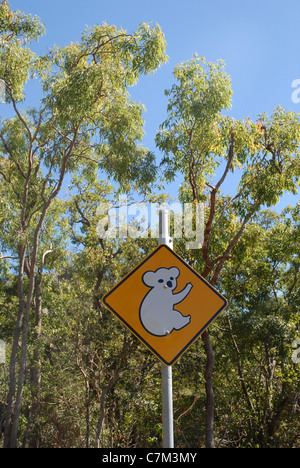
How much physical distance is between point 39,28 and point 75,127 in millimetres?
2584

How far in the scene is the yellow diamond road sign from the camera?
2.74 meters

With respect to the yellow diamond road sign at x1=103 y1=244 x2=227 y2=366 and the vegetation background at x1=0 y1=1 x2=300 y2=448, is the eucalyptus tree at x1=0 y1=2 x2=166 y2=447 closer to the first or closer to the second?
the vegetation background at x1=0 y1=1 x2=300 y2=448

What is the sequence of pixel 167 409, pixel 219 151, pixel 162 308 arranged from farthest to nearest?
pixel 219 151 → pixel 162 308 → pixel 167 409

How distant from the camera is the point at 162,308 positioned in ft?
9.08

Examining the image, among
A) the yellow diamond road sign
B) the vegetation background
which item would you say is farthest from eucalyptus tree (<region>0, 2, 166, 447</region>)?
the yellow diamond road sign

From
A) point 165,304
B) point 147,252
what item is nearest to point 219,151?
point 147,252

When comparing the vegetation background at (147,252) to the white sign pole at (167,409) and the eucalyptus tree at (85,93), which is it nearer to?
the eucalyptus tree at (85,93)

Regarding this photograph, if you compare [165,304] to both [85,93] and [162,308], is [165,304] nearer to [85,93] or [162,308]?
[162,308]

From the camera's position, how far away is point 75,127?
39.2 feet

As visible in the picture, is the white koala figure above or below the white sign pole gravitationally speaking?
above

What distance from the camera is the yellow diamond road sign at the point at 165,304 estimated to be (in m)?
2.74

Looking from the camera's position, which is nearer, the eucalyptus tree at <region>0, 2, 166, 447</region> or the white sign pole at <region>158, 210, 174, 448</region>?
the white sign pole at <region>158, 210, 174, 448</region>

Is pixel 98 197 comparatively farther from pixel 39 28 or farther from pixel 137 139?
pixel 39 28

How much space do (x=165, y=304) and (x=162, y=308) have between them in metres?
0.03
